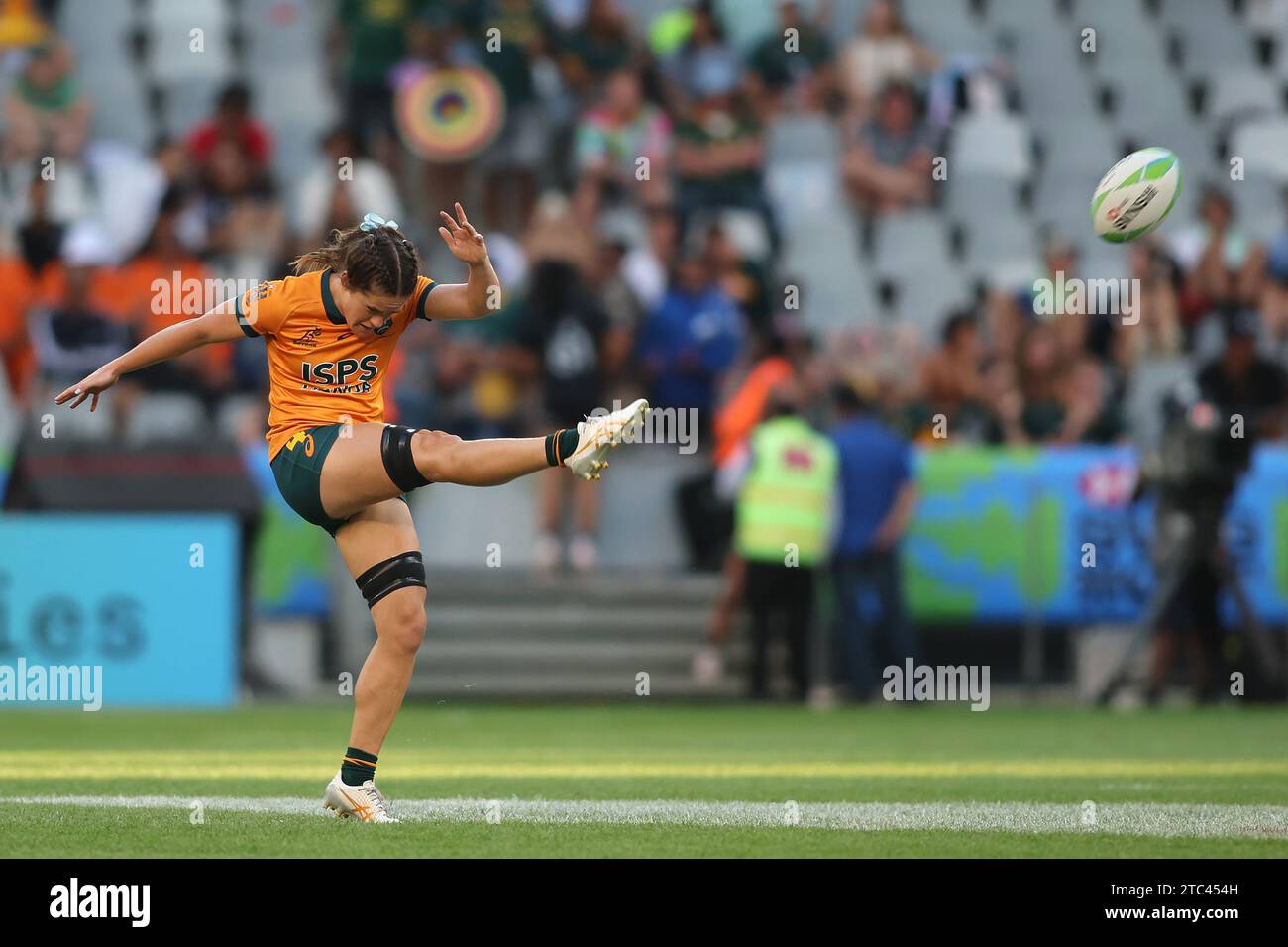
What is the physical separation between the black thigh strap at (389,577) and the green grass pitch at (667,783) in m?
0.87

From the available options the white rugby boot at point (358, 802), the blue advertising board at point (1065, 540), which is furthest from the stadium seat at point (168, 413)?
the white rugby boot at point (358, 802)

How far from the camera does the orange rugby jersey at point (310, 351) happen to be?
875cm

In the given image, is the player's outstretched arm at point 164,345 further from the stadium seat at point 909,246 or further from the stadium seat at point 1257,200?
the stadium seat at point 1257,200

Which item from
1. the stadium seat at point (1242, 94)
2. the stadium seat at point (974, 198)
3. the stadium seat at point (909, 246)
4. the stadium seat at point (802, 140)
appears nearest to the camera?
the stadium seat at point (909, 246)

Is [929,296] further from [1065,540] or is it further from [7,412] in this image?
[7,412]

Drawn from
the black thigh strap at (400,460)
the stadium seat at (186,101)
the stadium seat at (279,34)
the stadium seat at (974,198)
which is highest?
the stadium seat at (279,34)

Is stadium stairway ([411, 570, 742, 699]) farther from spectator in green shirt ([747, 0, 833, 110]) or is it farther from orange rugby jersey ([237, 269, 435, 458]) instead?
orange rugby jersey ([237, 269, 435, 458])

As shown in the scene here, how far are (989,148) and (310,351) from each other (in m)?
15.5

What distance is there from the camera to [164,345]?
342 inches

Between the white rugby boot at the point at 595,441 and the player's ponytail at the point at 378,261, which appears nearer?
the white rugby boot at the point at 595,441
